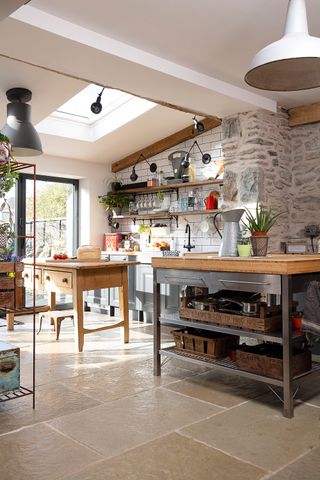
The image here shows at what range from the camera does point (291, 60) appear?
261cm

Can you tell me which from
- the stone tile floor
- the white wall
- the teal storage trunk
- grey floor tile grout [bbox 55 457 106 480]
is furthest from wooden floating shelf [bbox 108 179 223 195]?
grey floor tile grout [bbox 55 457 106 480]

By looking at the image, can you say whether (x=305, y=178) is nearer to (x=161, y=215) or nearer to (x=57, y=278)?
(x=161, y=215)

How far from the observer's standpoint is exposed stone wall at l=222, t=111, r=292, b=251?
530cm

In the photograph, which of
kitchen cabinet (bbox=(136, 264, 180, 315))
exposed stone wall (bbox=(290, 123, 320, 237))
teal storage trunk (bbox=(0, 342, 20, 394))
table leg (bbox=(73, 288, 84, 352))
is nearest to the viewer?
teal storage trunk (bbox=(0, 342, 20, 394))

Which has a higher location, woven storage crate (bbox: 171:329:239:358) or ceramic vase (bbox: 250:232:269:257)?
ceramic vase (bbox: 250:232:269:257)

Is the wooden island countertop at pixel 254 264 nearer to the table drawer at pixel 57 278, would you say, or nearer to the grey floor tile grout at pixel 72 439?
the grey floor tile grout at pixel 72 439

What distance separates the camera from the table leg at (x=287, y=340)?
2.78m

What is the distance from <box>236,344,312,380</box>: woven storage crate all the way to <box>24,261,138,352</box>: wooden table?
6.41ft

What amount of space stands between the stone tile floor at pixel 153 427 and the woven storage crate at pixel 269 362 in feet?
0.76

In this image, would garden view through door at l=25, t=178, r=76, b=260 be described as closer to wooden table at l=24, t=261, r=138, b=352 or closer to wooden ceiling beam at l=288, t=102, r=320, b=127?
wooden table at l=24, t=261, r=138, b=352

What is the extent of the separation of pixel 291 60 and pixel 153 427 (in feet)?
7.61

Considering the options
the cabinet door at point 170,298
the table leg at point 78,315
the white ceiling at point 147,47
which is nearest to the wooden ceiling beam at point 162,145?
the white ceiling at point 147,47

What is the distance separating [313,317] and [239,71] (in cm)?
287

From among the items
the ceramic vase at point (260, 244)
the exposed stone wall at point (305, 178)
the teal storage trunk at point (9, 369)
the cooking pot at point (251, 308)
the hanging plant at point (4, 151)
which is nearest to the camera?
the hanging plant at point (4, 151)
